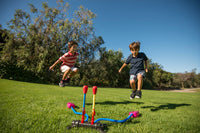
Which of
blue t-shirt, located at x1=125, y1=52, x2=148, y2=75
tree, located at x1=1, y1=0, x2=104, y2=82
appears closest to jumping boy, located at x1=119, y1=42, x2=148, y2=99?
blue t-shirt, located at x1=125, y1=52, x2=148, y2=75

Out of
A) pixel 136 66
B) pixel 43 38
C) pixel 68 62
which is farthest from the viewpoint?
pixel 43 38

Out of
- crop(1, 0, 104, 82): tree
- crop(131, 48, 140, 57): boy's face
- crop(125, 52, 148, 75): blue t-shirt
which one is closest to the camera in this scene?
crop(125, 52, 148, 75): blue t-shirt

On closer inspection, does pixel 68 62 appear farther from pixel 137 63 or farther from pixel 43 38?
pixel 43 38

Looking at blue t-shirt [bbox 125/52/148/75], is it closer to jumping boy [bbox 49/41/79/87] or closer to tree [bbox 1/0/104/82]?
jumping boy [bbox 49/41/79/87]

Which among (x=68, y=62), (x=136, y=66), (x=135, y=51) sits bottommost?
(x=136, y=66)

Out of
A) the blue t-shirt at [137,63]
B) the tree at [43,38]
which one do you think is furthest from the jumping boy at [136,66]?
the tree at [43,38]

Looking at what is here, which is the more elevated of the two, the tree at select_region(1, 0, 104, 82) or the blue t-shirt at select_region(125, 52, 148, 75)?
the tree at select_region(1, 0, 104, 82)

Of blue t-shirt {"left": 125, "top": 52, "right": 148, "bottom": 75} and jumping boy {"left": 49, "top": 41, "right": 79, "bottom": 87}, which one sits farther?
jumping boy {"left": 49, "top": 41, "right": 79, "bottom": 87}

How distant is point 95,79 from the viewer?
23.8 metres

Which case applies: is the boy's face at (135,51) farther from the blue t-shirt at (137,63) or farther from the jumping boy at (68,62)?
the jumping boy at (68,62)

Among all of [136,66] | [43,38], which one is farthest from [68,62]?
[43,38]

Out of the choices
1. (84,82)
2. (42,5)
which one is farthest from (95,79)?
(42,5)

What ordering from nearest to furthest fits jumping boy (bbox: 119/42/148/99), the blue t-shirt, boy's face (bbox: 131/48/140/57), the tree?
jumping boy (bbox: 119/42/148/99) → the blue t-shirt → boy's face (bbox: 131/48/140/57) → the tree

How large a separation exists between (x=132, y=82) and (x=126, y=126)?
2.10m
